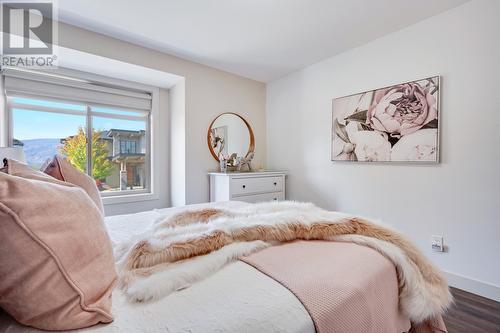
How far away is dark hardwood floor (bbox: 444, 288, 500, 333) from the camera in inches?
58.9

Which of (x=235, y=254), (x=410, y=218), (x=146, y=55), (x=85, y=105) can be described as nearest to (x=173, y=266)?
(x=235, y=254)

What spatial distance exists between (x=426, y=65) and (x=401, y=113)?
44 centimetres

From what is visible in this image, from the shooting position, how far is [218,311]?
62 centimetres

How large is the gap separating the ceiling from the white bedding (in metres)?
2.04

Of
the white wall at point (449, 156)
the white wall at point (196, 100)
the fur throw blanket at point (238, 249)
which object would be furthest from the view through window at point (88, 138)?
the white wall at point (449, 156)

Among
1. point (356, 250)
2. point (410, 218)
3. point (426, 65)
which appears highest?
point (426, 65)

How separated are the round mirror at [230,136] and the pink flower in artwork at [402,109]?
166 cm

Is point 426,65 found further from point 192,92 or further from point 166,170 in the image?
point 166,170

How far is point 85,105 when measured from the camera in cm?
268

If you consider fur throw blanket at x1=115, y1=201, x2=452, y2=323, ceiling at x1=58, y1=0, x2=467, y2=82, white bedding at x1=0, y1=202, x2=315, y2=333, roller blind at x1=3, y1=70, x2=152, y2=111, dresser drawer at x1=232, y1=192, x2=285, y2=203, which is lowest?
dresser drawer at x1=232, y1=192, x2=285, y2=203

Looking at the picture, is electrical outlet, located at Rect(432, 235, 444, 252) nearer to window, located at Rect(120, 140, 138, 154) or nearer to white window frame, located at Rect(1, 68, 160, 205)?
white window frame, located at Rect(1, 68, 160, 205)

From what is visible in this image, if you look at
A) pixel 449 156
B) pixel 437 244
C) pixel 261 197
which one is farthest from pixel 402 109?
pixel 261 197

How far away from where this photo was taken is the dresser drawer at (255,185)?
280cm

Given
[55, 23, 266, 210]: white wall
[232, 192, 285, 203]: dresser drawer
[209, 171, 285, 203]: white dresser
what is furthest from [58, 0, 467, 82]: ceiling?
[232, 192, 285, 203]: dresser drawer
